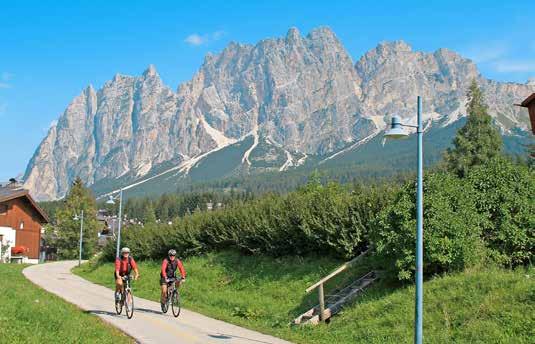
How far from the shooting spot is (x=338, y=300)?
20.5 m

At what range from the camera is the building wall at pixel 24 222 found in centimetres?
7338

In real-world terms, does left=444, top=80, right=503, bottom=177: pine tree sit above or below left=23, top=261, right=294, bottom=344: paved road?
above

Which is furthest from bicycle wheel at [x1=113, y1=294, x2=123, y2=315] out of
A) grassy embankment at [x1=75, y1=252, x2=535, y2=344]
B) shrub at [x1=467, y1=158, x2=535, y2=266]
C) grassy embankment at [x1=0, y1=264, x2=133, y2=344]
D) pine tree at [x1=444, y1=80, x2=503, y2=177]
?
pine tree at [x1=444, y1=80, x2=503, y2=177]

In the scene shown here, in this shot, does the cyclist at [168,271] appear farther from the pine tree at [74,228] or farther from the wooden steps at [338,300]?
the pine tree at [74,228]

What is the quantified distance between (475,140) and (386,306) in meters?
50.1

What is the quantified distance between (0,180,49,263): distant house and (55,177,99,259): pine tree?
9.84ft

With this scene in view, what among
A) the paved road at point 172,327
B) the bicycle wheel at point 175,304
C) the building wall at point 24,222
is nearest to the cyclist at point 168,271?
the bicycle wheel at point 175,304

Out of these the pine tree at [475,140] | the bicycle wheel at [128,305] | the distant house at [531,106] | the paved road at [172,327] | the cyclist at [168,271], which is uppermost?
the pine tree at [475,140]

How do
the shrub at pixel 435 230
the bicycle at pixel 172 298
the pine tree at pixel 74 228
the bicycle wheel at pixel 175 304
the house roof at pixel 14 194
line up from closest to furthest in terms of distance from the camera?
the shrub at pixel 435 230
the bicycle wheel at pixel 175 304
the bicycle at pixel 172 298
the house roof at pixel 14 194
the pine tree at pixel 74 228

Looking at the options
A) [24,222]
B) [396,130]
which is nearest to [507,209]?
[396,130]

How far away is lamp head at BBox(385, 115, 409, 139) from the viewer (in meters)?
12.3

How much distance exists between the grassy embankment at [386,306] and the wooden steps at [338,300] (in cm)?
64

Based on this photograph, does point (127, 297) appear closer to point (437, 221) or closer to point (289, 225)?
point (437, 221)

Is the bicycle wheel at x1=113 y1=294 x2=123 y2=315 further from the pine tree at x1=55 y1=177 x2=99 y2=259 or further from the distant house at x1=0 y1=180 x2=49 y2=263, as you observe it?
the pine tree at x1=55 y1=177 x2=99 y2=259
